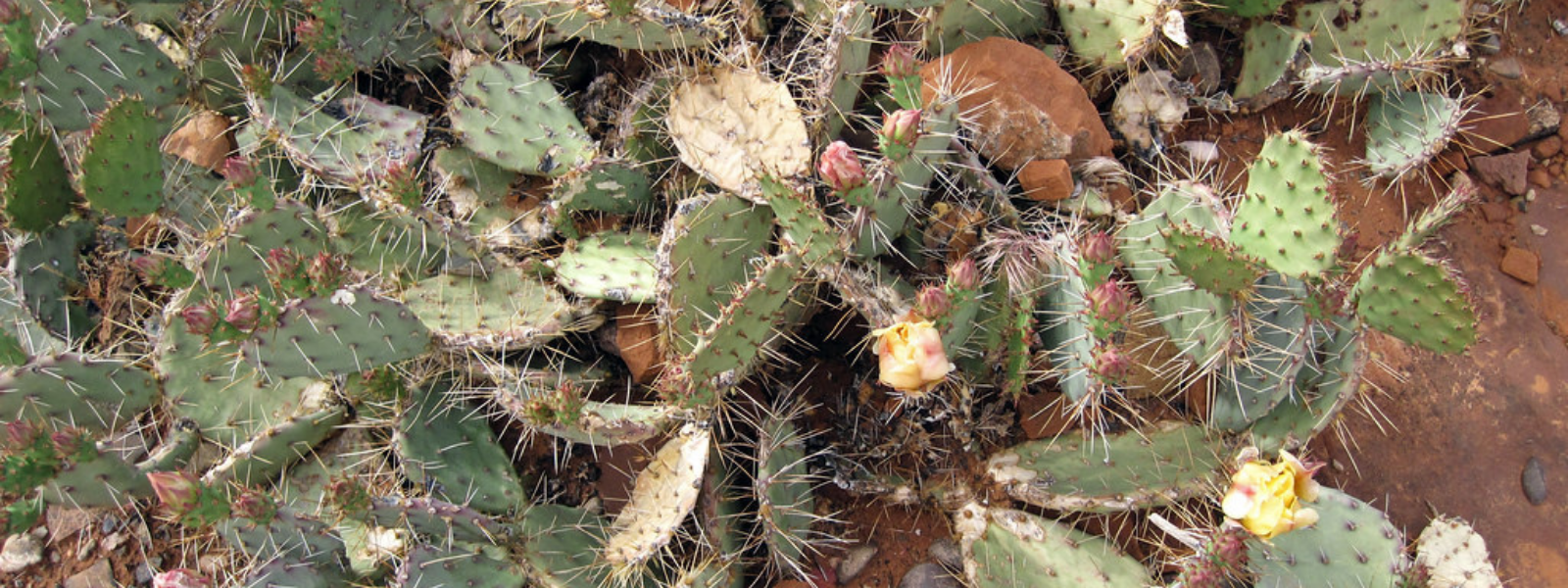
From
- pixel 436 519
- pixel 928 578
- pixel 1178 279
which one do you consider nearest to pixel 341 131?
pixel 436 519

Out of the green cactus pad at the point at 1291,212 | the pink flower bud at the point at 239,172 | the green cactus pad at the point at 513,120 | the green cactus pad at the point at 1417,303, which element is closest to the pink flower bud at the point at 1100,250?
the green cactus pad at the point at 1291,212

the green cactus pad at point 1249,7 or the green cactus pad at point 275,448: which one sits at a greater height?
the green cactus pad at point 1249,7

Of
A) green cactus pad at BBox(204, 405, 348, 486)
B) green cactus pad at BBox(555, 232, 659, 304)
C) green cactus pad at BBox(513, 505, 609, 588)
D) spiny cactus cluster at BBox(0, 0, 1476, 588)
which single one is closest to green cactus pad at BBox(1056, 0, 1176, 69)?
spiny cactus cluster at BBox(0, 0, 1476, 588)

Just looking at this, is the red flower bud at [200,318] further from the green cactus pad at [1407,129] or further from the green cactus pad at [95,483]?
the green cactus pad at [1407,129]

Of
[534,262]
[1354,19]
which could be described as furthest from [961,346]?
[1354,19]

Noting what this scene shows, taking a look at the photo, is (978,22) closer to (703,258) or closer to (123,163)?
(703,258)

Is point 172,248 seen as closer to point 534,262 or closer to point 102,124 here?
point 102,124
